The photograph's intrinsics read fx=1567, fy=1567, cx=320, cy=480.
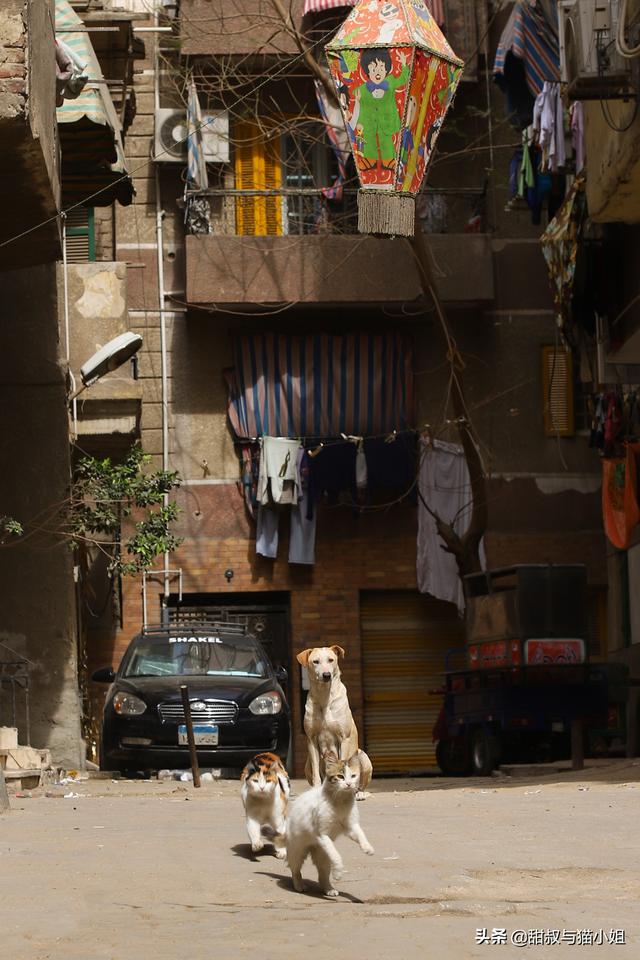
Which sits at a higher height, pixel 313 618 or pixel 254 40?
pixel 254 40

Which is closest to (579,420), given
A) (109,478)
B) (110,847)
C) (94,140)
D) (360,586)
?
(360,586)

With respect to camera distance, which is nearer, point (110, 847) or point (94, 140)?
point (110, 847)

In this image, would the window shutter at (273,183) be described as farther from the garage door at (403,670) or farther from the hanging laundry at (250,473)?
the garage door at (403,670)

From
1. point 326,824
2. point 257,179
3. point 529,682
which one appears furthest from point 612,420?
point 326,824

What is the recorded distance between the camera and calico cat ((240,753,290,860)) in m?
8.73

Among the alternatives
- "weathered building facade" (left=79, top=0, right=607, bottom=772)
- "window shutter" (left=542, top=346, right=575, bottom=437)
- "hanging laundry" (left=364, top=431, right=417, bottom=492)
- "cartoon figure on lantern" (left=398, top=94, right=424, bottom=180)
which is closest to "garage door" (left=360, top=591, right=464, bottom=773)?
"weathered building facade" (left=79, top=0, right=607, bottom=772)

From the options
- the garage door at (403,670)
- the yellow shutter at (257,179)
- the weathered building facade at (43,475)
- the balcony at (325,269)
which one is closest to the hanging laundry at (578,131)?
the weathered building facade at (43,475)

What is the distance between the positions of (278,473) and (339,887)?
59.5ft

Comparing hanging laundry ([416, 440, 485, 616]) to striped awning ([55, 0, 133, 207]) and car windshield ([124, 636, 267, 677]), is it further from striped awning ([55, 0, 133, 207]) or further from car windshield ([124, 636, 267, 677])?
striped awning ([55, 0, 133, 207])

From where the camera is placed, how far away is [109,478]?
18719 mm

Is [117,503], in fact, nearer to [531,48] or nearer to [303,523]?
[303,523]

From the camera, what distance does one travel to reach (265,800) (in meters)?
8.80

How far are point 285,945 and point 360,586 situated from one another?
65.6 feet

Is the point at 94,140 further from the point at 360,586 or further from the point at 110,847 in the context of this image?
Answer: the point at 360,586
